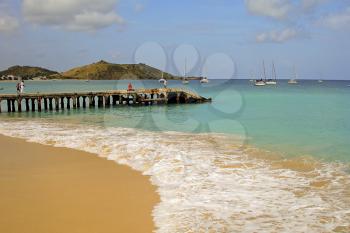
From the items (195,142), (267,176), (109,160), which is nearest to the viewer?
(267,176)

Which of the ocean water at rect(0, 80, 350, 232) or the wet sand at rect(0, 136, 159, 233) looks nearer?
the wet sand at rect(0, 136, 159, 233)

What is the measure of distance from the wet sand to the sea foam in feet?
1.56

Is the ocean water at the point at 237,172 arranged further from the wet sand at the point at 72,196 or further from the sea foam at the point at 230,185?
the wet sand at the point at 72,196

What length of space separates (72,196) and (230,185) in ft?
12.1

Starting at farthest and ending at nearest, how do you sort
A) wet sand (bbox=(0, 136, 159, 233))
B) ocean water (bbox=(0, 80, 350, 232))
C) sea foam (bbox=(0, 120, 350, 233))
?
ocean water (bbox=(0, 80, 350, 232)), sea foam (bbox=(0, 120, 350, 233)), wet sand (bbox=(0, 136, 159, 233))

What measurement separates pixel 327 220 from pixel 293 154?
7157 millimetres

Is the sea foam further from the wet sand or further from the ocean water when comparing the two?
the wet sand

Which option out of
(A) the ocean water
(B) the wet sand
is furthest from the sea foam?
(B) the wet sand

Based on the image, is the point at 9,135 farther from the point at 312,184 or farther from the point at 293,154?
the point at 312,184

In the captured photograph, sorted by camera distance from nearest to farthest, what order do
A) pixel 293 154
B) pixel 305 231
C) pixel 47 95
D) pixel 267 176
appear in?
1. pixel 305 231
2. pixel 267 176
3. pixel 293 154
4. pixel 47 95

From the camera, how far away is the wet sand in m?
6.59

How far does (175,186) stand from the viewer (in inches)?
362

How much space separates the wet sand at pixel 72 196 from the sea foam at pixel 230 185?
1.56 ft

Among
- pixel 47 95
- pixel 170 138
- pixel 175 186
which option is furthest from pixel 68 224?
pixel 47 95
